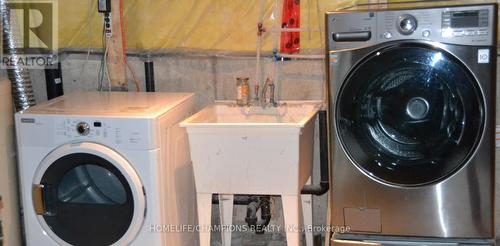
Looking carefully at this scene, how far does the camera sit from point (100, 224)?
2727 mm

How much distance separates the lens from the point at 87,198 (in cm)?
276

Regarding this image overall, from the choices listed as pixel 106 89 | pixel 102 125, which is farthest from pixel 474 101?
pixel 106 89

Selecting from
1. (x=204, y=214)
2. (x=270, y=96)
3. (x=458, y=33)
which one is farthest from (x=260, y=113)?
(x=458, y=33)

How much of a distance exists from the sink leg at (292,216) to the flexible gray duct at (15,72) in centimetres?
152

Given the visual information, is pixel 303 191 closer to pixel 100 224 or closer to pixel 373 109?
pixel 373 109

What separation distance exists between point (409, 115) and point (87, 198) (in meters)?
1.48

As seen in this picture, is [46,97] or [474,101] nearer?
[474,101]

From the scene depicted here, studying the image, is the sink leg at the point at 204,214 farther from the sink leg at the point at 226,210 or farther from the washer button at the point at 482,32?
the washer button at the point at 482,32

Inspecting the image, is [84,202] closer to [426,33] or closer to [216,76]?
[216,76]

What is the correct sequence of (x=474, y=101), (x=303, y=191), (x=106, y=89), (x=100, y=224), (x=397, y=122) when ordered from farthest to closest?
(x=106, y=89) → (x=303, y=191) → (x=100, y=224) → (x=397, y=122) → (x=474, y=101)

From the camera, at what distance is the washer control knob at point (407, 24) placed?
7.57 ft

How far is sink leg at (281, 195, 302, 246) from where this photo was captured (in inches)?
106

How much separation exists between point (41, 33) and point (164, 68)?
0.75 meters

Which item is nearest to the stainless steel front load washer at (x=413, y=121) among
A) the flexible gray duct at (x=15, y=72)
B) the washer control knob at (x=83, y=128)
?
the washer control knob at (x=83, y=128)
